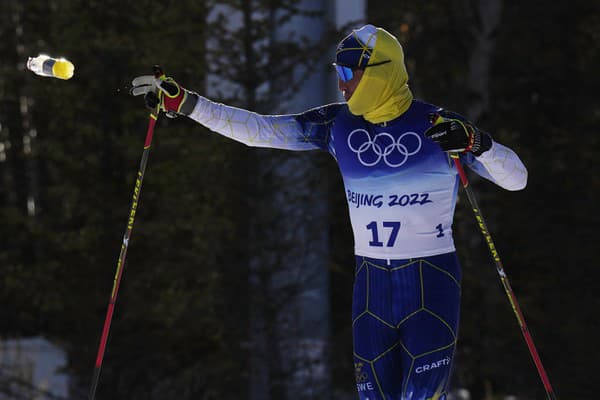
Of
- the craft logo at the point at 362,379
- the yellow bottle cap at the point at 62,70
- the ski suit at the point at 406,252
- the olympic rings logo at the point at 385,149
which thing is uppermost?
the yellow bottle cap at the point at 62,70

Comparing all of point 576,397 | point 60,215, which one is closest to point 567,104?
point 576,397

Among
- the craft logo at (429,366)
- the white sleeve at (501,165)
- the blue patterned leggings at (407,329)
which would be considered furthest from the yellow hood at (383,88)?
the craft logo at (429,366)

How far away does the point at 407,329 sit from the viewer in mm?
Result: 3879

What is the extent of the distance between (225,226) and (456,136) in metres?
4.08

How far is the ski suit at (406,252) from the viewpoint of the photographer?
3863 millimetres

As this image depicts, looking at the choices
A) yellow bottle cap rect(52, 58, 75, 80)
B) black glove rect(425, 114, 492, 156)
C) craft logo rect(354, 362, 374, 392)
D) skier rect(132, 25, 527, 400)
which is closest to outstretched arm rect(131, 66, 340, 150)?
skier rect(132, 25, 527, 400)

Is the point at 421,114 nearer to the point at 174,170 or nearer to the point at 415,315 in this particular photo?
the point at 415,315

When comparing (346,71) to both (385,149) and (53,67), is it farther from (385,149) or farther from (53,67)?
(53,67)

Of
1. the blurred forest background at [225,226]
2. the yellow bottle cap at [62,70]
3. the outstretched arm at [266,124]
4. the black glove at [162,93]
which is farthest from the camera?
the blurred forest background at [225,226]

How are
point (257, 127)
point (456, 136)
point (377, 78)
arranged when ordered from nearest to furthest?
point (456, 136)
point (377, 78)
point (257, 127)

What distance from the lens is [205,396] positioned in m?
8.34

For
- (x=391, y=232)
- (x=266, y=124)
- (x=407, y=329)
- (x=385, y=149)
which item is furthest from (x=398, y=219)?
(x=266, y=124)

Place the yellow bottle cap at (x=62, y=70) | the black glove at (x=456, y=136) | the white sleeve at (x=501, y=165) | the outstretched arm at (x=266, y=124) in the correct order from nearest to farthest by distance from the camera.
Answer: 1. the black glove at (x=456, y=136)
2. the white sleeve at (x=501, y=165)
3. the yellow bottle cap at (x=62, y=70)
4. the outstretched arm at (x=266, y=124)

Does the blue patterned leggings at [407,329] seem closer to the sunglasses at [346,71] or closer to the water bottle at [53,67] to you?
the sunglasses at [346,71]
